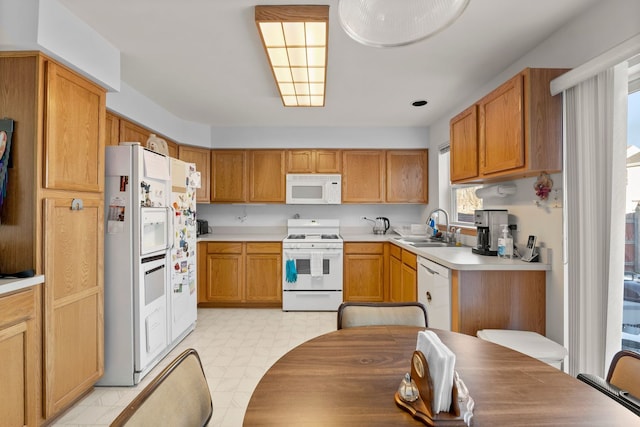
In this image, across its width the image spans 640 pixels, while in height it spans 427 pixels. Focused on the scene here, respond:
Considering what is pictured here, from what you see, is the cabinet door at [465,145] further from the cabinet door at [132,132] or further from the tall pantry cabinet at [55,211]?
the cabinet door at [132,132]

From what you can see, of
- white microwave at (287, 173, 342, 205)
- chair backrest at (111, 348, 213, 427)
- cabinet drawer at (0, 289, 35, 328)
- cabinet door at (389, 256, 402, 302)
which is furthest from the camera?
white microwave at (287, 173, 342, 205)

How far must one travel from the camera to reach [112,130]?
2.67 meters

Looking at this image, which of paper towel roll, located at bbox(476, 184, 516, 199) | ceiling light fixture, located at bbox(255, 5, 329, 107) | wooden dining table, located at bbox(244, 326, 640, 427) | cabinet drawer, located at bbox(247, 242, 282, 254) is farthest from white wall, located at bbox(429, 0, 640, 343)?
cabinet drawer, located at bbox(247, 242, 282, 254)

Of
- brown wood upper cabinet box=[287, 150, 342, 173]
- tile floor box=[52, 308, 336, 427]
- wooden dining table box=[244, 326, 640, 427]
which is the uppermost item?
brown wood upper cabinet box=[287, 150, 342, 173]

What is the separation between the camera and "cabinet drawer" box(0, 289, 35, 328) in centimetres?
141

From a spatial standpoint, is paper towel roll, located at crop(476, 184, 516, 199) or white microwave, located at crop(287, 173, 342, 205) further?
white microwave, located at crop(287, 173, 342, 205)

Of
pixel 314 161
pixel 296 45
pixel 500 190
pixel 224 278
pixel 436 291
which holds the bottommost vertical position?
pixel 224 278

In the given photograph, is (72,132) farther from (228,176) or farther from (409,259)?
(409,259)

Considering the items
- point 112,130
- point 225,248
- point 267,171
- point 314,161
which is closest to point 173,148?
point 112,130

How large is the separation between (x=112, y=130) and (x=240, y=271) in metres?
2.07

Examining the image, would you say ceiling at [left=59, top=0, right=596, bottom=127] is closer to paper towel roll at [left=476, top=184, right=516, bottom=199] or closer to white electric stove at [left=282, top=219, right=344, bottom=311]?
paper towel roll at [left=476, top=184, right=516, bottom=199]

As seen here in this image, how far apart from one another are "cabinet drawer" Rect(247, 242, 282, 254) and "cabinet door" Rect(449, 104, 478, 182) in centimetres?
221

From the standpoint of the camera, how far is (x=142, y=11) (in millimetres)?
1779

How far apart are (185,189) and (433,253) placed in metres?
2.37
